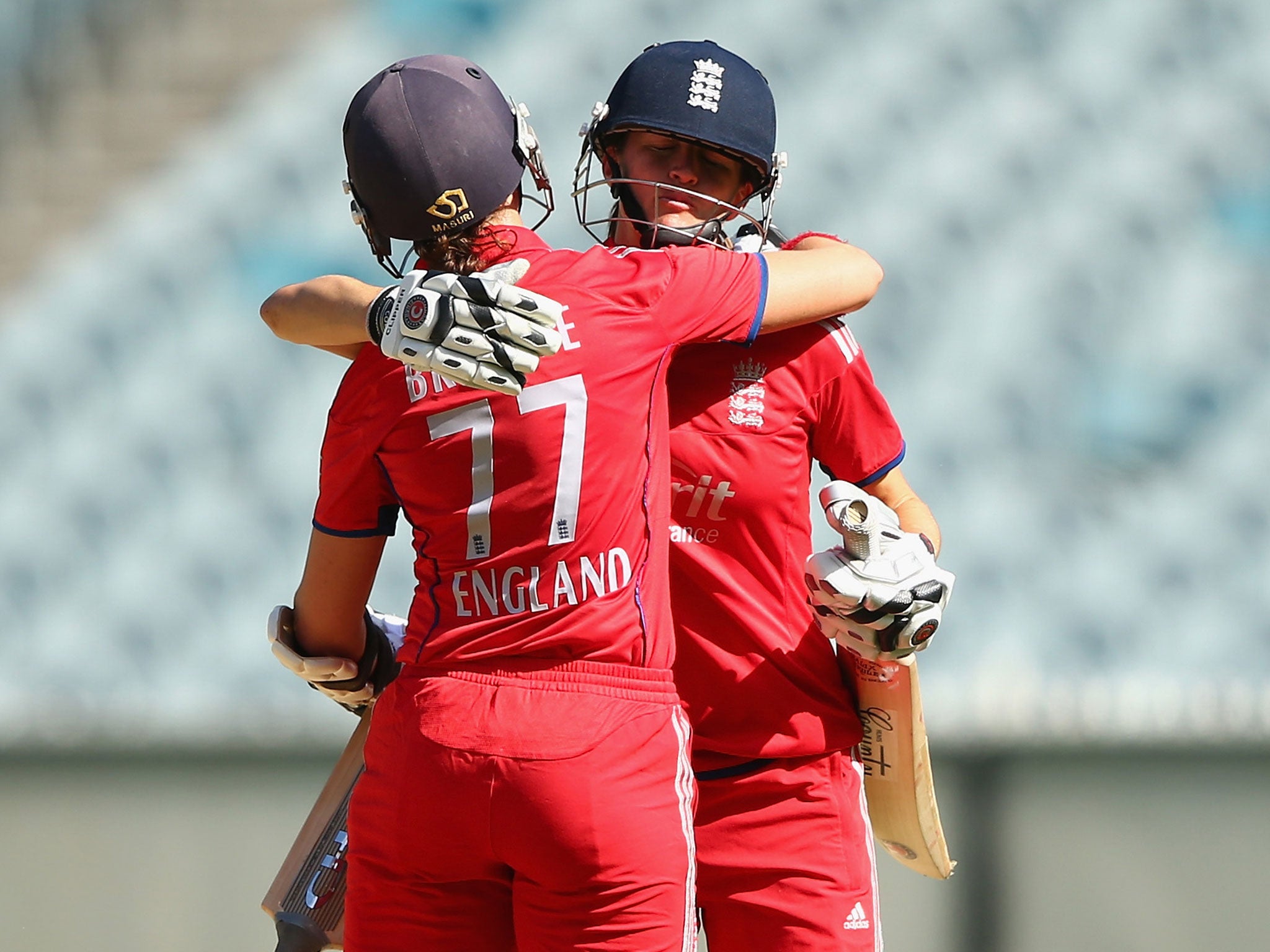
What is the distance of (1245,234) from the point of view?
301cm

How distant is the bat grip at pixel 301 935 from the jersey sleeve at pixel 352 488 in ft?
1.73

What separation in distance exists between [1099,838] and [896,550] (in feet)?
4.94

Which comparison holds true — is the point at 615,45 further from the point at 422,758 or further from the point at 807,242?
the point at 422,758

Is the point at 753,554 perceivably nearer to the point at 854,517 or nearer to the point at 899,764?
the point at 854,517

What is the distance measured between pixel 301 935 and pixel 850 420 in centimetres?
95

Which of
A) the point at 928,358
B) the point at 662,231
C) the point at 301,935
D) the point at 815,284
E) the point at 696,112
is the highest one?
the point at 928,358

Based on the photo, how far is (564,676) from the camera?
146cm

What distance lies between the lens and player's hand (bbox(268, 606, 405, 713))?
1.76m

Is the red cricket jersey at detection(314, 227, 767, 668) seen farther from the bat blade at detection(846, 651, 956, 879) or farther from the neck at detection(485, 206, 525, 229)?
the bat blade at detection(846, 651, 956, 879)

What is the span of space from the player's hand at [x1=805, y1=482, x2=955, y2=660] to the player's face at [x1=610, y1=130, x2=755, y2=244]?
42cm

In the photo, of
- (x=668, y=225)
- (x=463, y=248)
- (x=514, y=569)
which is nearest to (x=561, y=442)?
(x=514, y=569)

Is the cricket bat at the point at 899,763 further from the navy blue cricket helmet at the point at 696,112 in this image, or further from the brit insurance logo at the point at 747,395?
the navy blue cricket helmet at the point at 696,112

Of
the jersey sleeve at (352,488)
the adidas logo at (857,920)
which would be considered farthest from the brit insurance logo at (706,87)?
the adidas logo at (857,920)

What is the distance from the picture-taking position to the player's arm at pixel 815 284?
1646mm
